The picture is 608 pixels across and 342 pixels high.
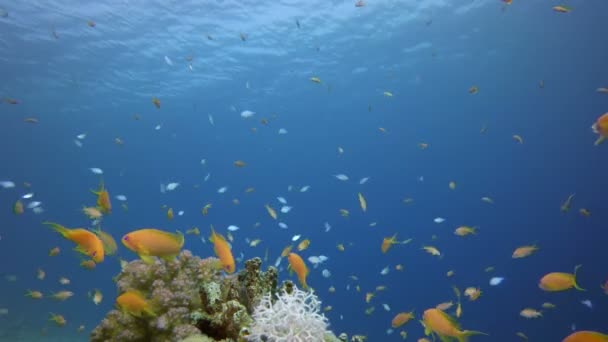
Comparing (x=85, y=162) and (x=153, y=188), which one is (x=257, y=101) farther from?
(x=153, y=188)

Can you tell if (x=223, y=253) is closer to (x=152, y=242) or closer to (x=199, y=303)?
(x=199, y=303)

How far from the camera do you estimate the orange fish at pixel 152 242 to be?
357 cm

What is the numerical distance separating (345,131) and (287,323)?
49730 mm

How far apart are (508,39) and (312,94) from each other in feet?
65.4

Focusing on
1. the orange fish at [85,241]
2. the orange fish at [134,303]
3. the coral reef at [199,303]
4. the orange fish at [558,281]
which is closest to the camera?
the coral reef at [199,303]

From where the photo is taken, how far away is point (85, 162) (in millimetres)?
65000

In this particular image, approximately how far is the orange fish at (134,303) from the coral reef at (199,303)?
0.43 ft

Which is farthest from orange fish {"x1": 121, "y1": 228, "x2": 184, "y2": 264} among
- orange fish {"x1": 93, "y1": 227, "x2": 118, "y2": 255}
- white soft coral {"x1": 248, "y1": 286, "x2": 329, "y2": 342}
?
orange fish {"x1": 93, "y1": 227, "x2": 118, "y2": 255}

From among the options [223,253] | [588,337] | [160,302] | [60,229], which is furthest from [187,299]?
[588,337]

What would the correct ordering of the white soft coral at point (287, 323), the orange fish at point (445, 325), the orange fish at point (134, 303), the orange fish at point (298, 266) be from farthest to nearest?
1. the orange fish at point (298, 266)
2. the orange fish at point (445, 325)
3. the orange fish at point (134, 303)
4. the white soft coral at point (287, 323)

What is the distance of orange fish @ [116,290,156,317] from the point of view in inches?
142

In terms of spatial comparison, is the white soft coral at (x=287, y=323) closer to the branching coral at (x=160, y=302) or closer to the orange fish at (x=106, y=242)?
the branching coral at (x=160, y=302)

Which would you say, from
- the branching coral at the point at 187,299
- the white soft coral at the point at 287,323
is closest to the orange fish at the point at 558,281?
the white soft coral at the point at 287,323

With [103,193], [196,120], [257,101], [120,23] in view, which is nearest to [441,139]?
[257,101]
